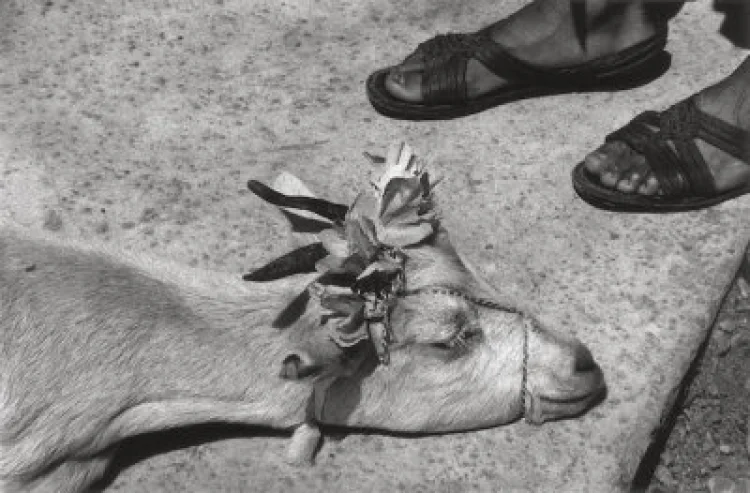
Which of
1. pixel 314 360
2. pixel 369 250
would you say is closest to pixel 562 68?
pixel 369 250

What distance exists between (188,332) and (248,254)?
103 cm

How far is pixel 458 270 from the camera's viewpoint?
3.34 meters

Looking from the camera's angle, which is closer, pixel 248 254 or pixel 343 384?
pixel 343 384

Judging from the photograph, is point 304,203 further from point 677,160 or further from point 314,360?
point 677,160

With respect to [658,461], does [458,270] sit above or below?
above

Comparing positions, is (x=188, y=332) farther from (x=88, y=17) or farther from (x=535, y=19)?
(x=88, y=17)

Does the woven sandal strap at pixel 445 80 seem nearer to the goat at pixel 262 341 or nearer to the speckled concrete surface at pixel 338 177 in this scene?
the speckled concrete surface at pixel 338 177

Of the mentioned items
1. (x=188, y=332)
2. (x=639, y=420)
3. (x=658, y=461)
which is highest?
(x=188, y=332)

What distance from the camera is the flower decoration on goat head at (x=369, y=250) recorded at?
302cm

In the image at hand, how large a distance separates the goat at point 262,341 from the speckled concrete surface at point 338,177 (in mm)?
286

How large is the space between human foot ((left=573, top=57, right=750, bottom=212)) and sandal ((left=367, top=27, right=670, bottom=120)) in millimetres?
431

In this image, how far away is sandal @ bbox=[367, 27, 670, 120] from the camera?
185 inches

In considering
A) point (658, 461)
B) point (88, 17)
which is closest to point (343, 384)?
point (658, 461)

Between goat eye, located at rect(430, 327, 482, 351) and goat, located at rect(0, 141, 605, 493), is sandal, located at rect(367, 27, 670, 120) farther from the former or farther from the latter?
goat eye, located at rect(430, 327, 482, 351)
